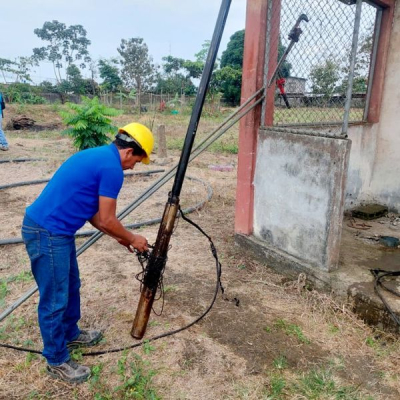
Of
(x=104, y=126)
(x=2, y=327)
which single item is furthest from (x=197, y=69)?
(x=2, y=327)

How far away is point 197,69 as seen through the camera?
30094 millimetres

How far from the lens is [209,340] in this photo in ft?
9.51

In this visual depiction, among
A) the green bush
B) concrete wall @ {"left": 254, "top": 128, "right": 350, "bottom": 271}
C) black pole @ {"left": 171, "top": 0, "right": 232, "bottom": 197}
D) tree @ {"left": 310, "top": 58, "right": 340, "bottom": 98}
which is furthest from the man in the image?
the green bush

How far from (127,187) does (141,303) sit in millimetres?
4913

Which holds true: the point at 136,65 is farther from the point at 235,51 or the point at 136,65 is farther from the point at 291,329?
the point at 291,329

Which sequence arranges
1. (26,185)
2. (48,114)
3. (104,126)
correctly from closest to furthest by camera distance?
(26,185)
(104,126)
(48,114)

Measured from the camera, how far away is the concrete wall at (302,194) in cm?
327

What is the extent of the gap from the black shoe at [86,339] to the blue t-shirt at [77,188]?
1.06 metres

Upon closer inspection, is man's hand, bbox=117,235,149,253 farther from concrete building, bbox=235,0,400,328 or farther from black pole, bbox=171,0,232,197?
concrete building, bbox=235,0,400,328

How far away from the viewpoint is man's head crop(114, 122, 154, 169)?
2.28 m

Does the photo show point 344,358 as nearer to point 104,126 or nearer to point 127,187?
point 127,187

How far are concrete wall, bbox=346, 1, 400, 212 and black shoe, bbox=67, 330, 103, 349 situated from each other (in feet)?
12.7

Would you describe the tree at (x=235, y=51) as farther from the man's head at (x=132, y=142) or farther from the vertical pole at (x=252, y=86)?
the man's head at (x=132, y=142)

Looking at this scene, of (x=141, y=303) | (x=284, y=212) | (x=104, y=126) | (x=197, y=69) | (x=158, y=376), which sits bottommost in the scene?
(x=158, y=376)
